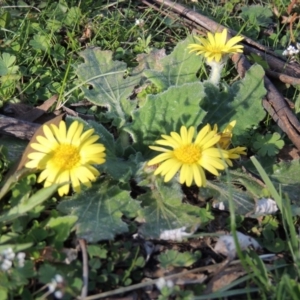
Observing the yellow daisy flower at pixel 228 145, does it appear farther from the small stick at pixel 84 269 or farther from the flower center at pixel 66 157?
the small stick at pixel 84 269

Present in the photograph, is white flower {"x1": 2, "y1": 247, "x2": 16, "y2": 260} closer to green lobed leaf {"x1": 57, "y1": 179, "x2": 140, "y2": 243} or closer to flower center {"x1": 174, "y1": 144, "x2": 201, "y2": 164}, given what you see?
green lobed leaf {"x1": 57, "y1": 179, "x2": 140, "y2": 243}

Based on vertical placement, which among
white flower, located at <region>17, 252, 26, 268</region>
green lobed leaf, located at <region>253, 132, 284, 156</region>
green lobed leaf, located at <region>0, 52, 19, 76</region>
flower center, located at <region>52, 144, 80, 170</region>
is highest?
green lobed leaf, located at <region>0, 52, 19, 76</region>

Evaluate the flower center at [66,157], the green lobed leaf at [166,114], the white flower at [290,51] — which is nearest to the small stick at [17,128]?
the flower center at [66,157]

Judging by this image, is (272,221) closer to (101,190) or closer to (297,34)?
(101,190)

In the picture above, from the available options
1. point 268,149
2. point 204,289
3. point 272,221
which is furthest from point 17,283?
point 268,149

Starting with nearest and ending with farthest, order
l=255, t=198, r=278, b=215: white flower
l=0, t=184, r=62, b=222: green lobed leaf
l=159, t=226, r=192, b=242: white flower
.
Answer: l=0, t=184, r=62, b=222: green lobed leaf
l=159, t=226, r=192, b=242: white flower
l=255, t=198, r=278, b=215: white flower

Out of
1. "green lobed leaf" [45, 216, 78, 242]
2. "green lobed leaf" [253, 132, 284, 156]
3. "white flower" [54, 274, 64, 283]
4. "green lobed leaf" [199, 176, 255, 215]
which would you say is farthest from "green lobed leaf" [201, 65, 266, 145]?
"white flower" [54, 274, 64, 283]

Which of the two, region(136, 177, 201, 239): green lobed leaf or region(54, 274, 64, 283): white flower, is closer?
region(54, 274, 64, 283): white flower
